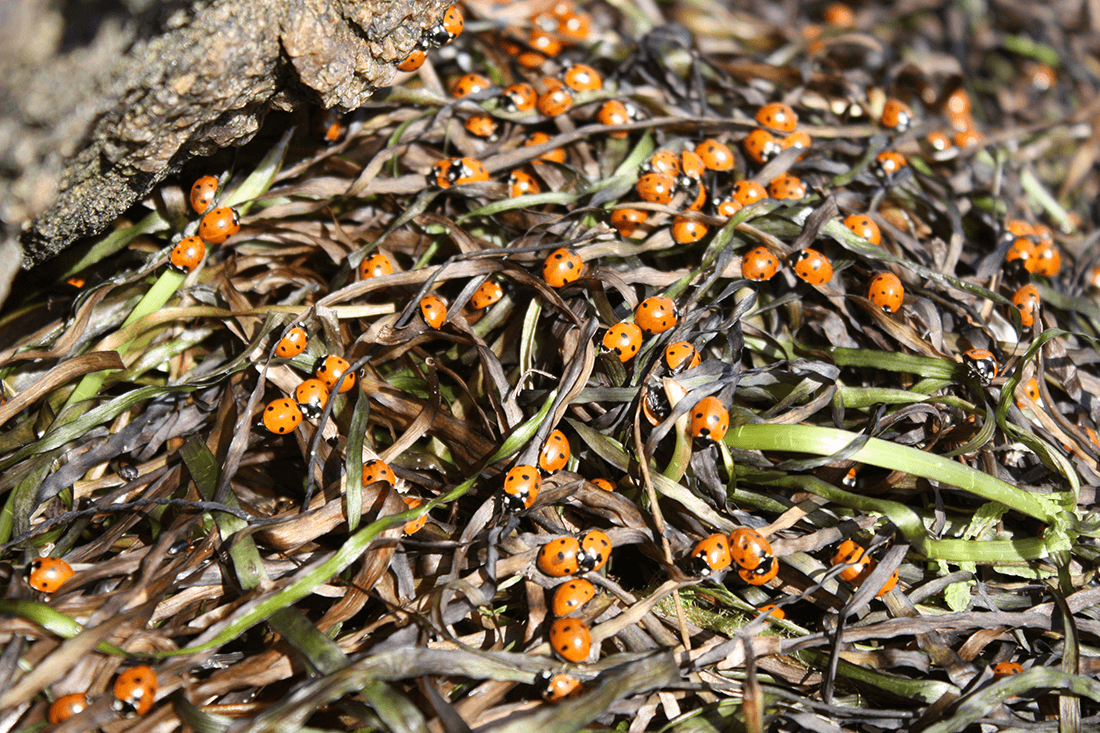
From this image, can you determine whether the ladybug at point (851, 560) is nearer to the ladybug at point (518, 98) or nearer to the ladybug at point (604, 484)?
the ladybug at point (604, 484)

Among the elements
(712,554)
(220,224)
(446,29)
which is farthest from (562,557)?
(446,29)

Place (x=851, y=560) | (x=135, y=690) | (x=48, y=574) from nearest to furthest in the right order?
(x=135, y=690)
(x=48, y=574)
(x=851, y=560)

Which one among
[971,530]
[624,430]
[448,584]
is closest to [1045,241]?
[971,530]

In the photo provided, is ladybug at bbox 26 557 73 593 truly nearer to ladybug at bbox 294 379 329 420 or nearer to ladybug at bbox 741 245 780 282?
ladybug at bbox 294 379 329 420

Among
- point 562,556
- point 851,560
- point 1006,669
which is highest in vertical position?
point 562,556

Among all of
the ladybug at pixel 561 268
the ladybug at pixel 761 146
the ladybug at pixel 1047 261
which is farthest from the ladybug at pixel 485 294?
the ladybug at pixel 1047 261

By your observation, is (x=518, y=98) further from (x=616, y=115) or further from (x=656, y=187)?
(x=656, y=187)

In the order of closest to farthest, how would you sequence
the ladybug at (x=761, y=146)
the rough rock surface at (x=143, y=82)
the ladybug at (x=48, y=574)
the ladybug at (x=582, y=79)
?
the rough rock surface at (x=143, y=82) → the ladybug at (x=48, y=574) → the ladybug at (x=761, y=146) → the ladybug at (x=582, y=79)
